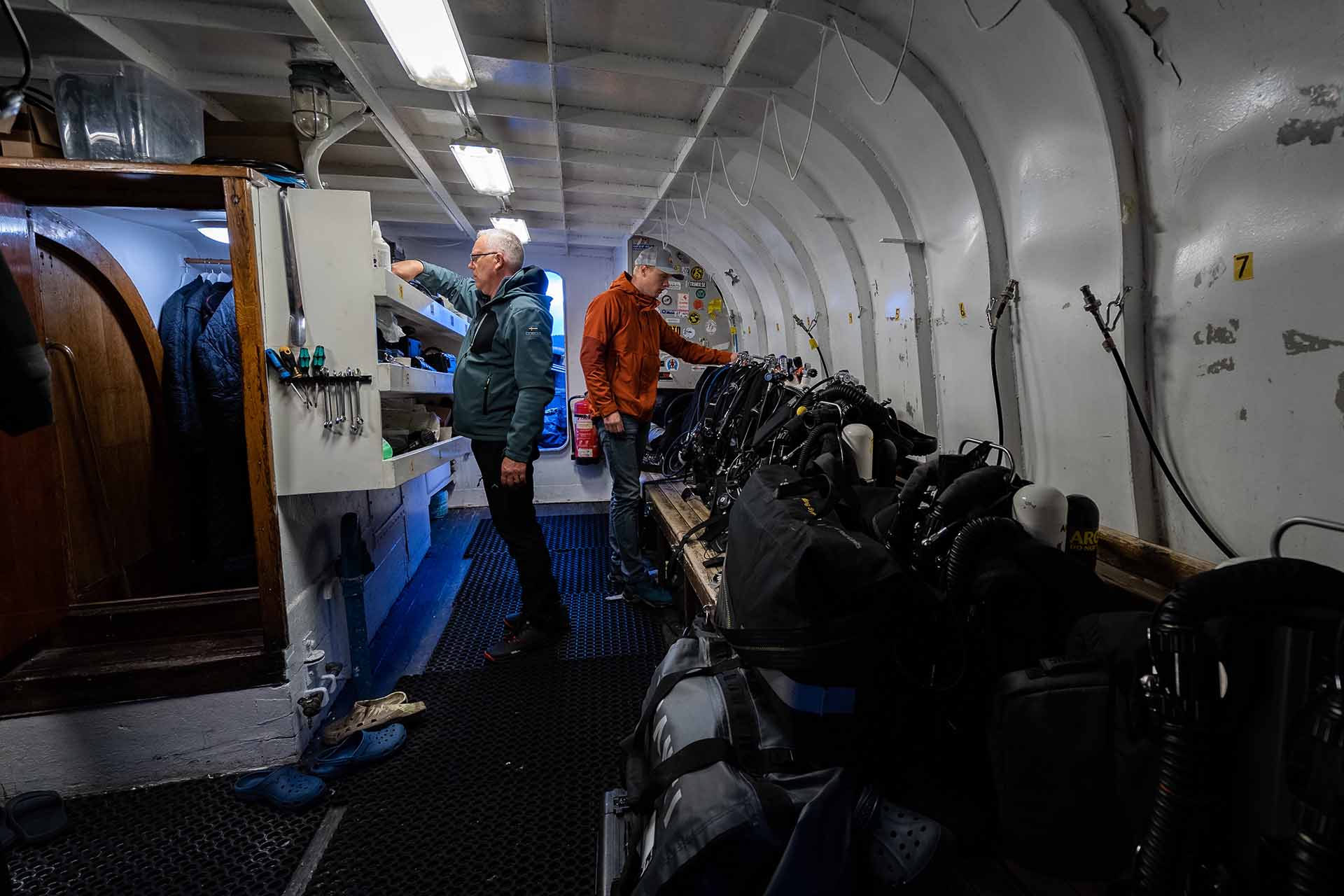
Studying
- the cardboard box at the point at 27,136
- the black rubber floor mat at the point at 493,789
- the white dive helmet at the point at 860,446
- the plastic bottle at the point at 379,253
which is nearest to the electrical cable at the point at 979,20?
the white dive helmet at the point at 860,446

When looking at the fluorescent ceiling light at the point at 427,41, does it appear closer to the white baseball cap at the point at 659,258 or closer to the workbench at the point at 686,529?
the workbench at the point at 686,529

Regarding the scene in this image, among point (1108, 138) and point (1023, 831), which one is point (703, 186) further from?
point (1023, 831)

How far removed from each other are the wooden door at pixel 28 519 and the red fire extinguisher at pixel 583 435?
4.63 m

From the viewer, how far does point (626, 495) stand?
3.45 metres

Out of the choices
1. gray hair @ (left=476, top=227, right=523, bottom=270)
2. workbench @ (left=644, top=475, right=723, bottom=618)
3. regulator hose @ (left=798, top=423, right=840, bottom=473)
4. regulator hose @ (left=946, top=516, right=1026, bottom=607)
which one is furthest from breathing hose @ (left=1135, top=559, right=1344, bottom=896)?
gray hair @ (left=476, top=227, right=523, bottom=270)

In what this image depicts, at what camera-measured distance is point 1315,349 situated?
4.34 ft

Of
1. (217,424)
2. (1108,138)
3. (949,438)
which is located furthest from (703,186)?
(217,424)

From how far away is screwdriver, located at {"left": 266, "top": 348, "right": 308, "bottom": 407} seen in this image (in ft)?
6.70

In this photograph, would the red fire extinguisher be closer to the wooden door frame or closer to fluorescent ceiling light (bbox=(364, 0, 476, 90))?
fluorescent ceiling light (bbox=(364, 0, 476, 90))

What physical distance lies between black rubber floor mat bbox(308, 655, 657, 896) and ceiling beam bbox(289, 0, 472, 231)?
9.63 ft

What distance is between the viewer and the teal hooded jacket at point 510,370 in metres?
2.70

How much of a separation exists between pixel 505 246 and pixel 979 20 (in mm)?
2321

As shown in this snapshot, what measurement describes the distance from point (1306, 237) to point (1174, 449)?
25.7 inches

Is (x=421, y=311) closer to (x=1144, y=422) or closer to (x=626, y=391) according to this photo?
(x=626, y=391)
